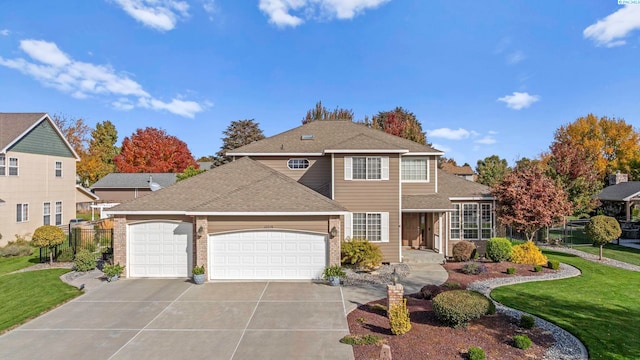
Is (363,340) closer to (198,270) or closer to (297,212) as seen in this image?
(297,212)

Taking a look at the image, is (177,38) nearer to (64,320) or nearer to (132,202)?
(132,202)

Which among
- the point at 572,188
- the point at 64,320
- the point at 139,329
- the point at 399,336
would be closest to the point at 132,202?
the point at 64,320

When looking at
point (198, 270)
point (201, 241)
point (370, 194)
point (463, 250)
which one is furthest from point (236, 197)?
point (463, 250)

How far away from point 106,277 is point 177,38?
14.9 meters

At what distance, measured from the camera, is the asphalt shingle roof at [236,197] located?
13.4 metres

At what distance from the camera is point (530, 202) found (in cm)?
1648

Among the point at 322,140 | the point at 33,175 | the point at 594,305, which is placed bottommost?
the point at 594,305

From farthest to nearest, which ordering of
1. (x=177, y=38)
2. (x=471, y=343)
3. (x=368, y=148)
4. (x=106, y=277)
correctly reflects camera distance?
(x=177, y=38), (x=368, y=148), (x=106, y=277), (x=471, y=343)

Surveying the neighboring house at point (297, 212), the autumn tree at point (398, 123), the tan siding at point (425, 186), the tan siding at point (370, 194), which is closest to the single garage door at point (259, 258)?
the neighboring house at point (297, 212)

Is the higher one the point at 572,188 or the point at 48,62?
the point at 48,62

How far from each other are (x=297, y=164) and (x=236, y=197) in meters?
5.75

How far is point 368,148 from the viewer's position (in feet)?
51.9

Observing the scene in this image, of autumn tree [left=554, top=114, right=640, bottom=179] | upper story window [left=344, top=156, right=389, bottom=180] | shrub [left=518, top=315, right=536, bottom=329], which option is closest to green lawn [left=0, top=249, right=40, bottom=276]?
upper story window [left=344, top=156, right=389, bottom=180]

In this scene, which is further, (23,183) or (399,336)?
(23,183)
